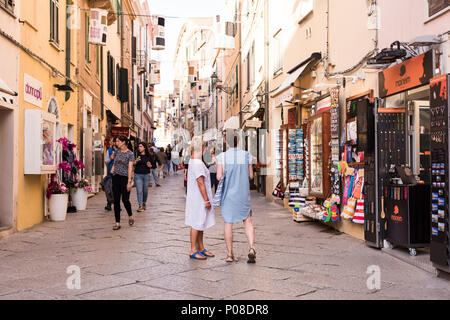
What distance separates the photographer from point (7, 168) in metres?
8.85


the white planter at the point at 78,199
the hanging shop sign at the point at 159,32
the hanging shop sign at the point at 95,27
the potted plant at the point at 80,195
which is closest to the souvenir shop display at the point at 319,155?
the potted plant at the point at 80,195

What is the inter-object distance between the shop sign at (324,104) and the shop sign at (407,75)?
209 cm

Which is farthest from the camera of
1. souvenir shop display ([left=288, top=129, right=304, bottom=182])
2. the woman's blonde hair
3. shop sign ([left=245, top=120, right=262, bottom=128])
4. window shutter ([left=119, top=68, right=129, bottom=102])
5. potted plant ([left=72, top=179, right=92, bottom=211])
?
window shutter ([left=119, top=68, right=129, bottom=102])

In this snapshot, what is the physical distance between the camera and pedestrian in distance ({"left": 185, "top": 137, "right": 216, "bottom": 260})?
6.55 metres

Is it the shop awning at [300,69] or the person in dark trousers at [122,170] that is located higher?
the shop awning at [300,69]

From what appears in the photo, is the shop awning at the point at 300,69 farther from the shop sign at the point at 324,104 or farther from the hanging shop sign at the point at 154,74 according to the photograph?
the hanging shop sign at the point at 154,74

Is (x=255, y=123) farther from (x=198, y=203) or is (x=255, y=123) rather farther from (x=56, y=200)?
(x=198, y=203)

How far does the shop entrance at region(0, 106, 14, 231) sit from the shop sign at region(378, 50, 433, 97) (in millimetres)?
5935

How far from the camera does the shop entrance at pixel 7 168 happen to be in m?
8.78

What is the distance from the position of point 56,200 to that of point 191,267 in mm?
5422

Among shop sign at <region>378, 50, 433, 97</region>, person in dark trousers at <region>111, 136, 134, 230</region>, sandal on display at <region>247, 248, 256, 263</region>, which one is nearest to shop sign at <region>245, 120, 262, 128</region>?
person in dark trousers at <region>111, 136, 134, 230</region>

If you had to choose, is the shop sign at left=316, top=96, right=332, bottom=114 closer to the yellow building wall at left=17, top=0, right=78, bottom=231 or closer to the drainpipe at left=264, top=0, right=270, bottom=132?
the yellow building wall at left=17, top=0, right=78, bottom=231

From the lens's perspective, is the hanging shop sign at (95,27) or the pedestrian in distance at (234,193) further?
the hanging shop sign at (95,27)
